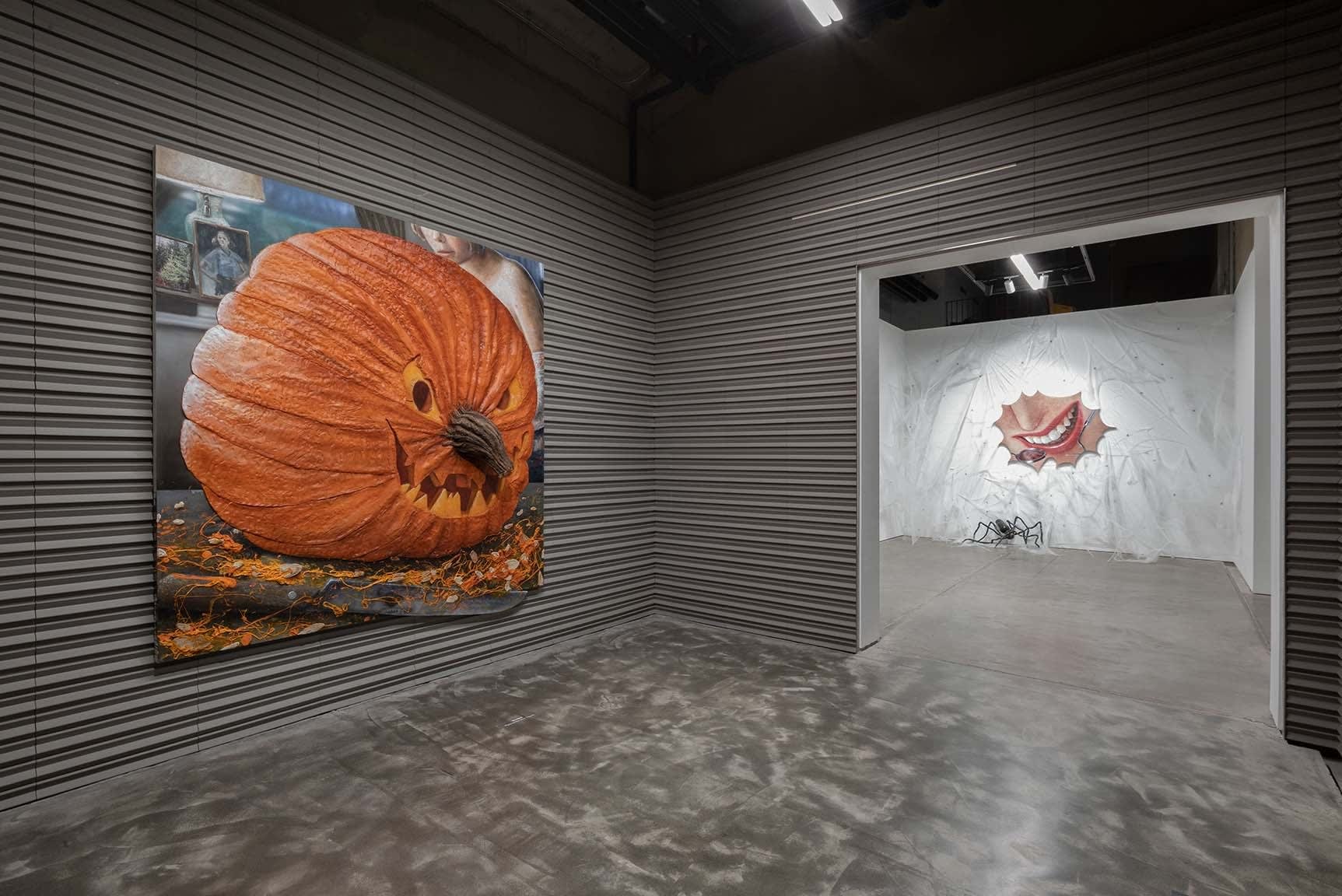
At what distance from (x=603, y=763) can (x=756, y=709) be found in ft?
2.98

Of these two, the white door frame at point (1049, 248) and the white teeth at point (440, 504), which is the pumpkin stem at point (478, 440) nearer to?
the white teeth at point (440, 504)

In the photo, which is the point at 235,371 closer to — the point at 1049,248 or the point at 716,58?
the point at 716,58

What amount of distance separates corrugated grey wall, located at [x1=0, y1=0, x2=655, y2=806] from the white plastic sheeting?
7.66 metres

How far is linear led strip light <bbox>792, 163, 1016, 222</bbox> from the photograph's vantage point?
3.66m

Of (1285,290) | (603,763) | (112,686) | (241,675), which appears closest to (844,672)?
(603,763)

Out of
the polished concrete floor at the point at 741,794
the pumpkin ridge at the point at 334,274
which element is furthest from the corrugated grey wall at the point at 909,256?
the pumpkin ridge at the point at 334,274

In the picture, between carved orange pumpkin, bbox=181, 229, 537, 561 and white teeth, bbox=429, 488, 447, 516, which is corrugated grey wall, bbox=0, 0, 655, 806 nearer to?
carved orange pumpkin, bbox=181, 229, 537, 561

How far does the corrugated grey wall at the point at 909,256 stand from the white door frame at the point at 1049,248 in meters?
0.05

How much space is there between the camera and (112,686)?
245cm

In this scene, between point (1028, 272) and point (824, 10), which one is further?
point (1028, 272)

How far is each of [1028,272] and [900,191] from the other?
4.64 m

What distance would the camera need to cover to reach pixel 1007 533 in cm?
882

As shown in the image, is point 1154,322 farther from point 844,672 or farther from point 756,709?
point 756,709

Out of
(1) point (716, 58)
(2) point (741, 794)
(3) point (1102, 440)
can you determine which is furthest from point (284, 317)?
(3) point (1102, 440)
